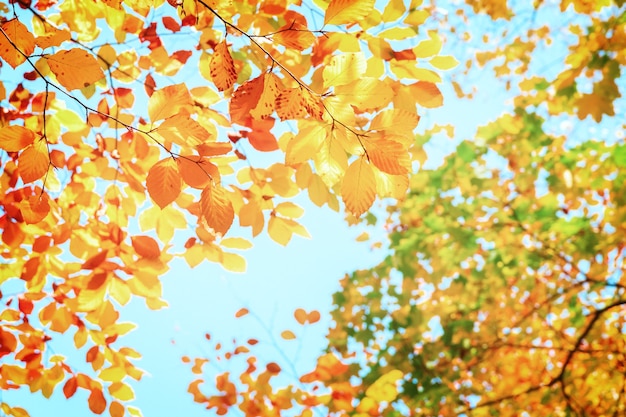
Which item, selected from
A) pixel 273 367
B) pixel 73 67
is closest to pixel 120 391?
pixel 273 367

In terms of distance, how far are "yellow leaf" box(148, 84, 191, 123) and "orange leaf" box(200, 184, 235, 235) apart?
0.19 m

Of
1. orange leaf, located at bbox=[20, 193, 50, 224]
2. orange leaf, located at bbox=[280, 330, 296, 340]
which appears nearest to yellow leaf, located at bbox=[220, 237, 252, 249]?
orange leaf, located at bbox=[20, 193, 50, 224]

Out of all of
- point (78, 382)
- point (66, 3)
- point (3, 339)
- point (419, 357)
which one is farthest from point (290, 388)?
point (66, 3)

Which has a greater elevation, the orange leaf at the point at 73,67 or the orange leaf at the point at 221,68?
the orange leaf at the point at 221,68

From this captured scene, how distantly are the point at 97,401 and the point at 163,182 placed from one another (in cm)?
133

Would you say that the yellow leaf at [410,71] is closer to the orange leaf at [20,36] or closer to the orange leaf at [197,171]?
the orange leaf at [197,171]

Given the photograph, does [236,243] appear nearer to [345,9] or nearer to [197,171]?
[197,171]

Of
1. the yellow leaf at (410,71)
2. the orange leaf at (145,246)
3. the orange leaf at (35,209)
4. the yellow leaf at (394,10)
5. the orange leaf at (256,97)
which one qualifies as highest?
the yellow leaf at (394,10)

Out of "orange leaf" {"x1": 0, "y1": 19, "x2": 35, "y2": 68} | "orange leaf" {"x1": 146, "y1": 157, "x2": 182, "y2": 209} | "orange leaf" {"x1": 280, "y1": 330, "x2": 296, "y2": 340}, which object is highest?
"orange leaf" {"x1": 280, "y1": 330, "x2": 296, "y2": 340}

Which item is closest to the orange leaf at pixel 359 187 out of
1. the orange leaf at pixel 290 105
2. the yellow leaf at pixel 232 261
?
the orange leaf at pixel 290 105

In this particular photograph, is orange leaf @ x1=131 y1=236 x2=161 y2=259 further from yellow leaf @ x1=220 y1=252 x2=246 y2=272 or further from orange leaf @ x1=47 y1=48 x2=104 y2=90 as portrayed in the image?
orange leaf @ x1=47 y1=48 x2=104 y2=90

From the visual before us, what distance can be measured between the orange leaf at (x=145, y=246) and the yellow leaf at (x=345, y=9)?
98 centimetres

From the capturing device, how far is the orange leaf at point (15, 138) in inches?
33.7

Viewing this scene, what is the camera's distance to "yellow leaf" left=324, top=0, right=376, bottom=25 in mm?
793
